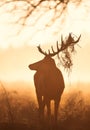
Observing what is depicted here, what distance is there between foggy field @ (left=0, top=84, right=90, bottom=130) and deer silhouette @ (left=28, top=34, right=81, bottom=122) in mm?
266

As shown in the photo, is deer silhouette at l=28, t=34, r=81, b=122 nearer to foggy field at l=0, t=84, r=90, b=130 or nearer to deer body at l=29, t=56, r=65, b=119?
deer body at l=29, t=56, r=65, b=119

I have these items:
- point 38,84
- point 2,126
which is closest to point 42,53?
point 38,84

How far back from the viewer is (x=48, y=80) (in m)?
14.6

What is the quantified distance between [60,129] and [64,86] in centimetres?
82

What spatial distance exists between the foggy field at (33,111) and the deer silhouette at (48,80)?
0.87 feet

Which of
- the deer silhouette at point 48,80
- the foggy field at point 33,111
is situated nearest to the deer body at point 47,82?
the deer silhouette at point 48,80

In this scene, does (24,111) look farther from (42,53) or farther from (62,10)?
(62,10)

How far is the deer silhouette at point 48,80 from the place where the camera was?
47.5 ft

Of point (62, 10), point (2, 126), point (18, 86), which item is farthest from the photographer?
point (18, 86)

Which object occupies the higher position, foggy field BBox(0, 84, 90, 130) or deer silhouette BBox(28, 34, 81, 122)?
deer silhouette BBox(28, 34, 81, 122)

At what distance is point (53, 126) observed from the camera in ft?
47.3

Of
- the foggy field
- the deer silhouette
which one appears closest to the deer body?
the deer silhouette

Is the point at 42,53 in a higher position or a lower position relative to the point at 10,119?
higher

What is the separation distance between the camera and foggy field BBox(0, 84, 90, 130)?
14477mm
